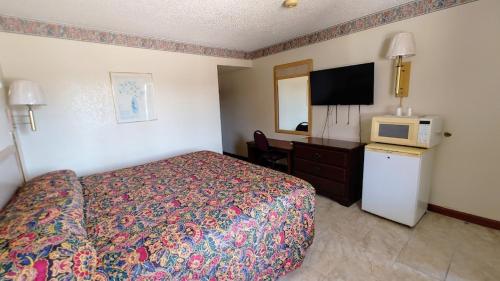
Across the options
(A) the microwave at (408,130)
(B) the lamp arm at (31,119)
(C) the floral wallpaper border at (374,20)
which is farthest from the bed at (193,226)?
(C) the floral wallpaper border at (374,20)

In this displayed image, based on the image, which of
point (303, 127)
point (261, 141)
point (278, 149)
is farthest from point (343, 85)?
point (261, 141)

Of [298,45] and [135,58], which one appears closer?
[135,58]

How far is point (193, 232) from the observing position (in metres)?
1.19

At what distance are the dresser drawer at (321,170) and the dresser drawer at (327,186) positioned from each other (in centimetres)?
5

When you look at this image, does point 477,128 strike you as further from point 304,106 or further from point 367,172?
point 304,106

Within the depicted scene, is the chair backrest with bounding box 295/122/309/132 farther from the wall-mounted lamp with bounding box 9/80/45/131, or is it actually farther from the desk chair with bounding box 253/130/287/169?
the wall-mounted lamp with bounding box 9/80/45/131

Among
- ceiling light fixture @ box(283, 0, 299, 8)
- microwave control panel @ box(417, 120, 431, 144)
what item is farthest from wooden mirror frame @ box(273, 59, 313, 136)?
microwave control panel @ box(417, 120, 431, 144)

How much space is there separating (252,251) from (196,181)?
2.81ft

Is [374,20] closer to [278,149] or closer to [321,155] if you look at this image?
[321,155]

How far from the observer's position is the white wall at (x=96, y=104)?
91.4 inches

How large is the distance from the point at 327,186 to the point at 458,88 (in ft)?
5.69

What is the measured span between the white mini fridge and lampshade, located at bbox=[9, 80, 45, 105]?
343cm

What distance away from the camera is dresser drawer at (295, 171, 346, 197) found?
2.76 m

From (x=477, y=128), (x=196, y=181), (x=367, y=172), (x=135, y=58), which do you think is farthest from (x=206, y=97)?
(x=477, y=128)
